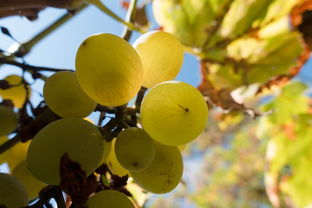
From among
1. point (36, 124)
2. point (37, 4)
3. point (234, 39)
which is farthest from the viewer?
point (234, 39)

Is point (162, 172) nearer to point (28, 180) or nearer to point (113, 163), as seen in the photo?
point (113, 163)

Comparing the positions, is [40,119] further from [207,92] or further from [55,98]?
[207,92]

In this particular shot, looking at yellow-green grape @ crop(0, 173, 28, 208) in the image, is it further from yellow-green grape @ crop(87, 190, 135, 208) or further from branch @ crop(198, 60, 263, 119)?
branch @ crop(198, 60, 263, 119)

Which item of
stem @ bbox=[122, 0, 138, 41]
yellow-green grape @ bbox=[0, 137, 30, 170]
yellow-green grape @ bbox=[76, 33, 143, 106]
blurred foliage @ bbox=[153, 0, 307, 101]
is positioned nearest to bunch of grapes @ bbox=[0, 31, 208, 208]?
yellow-green grape @ bbox=[76, 33, 143, 106]

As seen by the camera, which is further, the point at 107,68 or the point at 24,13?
the point at 24,13

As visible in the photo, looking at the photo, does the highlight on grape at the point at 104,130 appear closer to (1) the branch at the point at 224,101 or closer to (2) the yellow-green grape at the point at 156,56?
(2) the yellow-green grape at the point at 156,56

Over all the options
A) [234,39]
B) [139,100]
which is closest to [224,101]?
[234,39]
